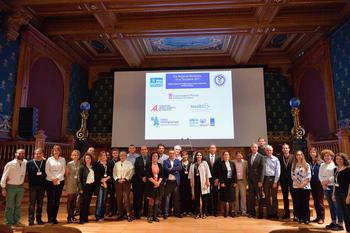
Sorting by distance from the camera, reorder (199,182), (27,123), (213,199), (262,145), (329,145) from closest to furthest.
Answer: (199,182)
(213,199)
(262,145)
(27,123)
(329,145)

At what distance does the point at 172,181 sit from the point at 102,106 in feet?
17.2

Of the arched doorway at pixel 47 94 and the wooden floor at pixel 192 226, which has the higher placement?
the arched doorway at pixel 47 94

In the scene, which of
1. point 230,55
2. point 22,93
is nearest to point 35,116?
point 22,93

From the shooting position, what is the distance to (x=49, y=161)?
4324 millimetres

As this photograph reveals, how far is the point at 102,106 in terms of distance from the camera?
30.5ft

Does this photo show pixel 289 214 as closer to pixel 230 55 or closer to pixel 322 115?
pixel 322 115

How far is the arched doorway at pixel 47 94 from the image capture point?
22.4ft

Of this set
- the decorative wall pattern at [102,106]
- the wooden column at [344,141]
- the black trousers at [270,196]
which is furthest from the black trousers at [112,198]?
the wooden column at [344,141]

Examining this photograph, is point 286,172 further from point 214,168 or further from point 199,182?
point 199,182

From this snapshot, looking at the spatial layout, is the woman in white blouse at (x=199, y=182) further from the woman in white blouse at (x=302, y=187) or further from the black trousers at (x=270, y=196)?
the woman in white blouse at (x=302, y=187)

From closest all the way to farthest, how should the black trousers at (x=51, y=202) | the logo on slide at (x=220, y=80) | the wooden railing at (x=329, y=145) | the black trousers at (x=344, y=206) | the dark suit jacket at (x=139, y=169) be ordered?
1. the black trousers at (x=344, y=206)
2. the black trousers at (x=51, y=202)
3. the dark suit jacket at (x=139, y=169)
4. the wooden railing at (x=329, y=145)
5. the logo on slide at (x=220, y=80)

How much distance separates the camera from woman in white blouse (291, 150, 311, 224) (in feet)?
14.2

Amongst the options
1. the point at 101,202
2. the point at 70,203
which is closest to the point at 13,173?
the point at 70,203

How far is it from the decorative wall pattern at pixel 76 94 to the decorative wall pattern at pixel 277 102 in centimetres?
604
